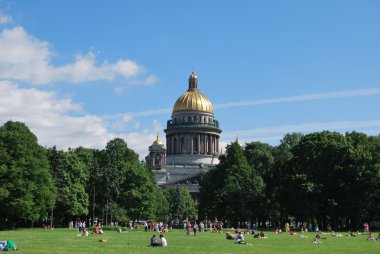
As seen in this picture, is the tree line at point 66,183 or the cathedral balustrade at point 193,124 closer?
the tree line at point 66,183

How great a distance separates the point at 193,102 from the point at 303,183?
119 meters

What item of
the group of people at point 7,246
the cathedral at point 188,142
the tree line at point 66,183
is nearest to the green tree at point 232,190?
the tree line at point 66,183

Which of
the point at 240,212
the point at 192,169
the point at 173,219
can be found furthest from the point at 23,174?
the point at 192,169

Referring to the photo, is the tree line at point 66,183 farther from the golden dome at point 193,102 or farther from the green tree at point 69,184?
the golden dome at point 193,102

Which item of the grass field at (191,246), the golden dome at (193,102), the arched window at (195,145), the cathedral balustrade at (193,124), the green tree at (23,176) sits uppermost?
the golden dome at (193,102)

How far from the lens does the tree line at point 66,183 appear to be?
64.7 m

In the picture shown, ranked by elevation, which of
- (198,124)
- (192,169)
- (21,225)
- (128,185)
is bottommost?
(21,225)

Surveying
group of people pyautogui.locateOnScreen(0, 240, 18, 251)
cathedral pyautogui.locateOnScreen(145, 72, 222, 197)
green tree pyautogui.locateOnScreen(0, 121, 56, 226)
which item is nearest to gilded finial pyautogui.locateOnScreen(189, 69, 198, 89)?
cathedral pyautogui.locateOnScreen(145, 72, 222, 197)

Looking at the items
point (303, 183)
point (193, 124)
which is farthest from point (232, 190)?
point (193, 124)

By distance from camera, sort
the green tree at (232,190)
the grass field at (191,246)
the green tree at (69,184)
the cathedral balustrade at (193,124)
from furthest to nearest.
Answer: the cathedral balustrade at (193,124) < the green tree at (232,190) < the green tree at (69,184) < the grass field at (191,246)

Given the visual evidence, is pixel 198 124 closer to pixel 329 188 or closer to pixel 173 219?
pixel 173 219

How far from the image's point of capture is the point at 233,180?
94.7m

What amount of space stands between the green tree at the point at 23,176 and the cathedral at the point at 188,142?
11351 cm

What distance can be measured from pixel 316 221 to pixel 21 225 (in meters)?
39.5
